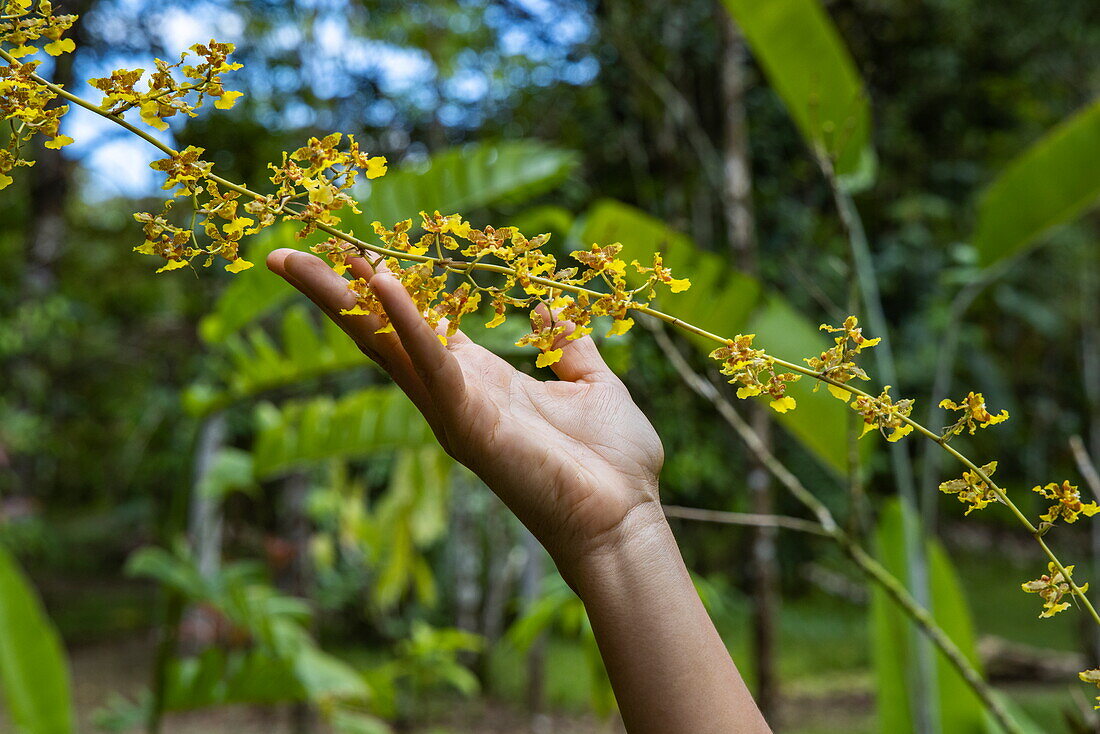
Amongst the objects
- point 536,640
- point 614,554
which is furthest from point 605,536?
point 536,640

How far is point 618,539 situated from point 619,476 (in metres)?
0.06

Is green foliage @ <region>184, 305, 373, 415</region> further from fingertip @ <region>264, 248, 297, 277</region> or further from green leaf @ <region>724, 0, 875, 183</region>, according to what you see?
fingertip @ <region>264, 248, 297, 277</region>

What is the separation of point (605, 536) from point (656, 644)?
0.10m

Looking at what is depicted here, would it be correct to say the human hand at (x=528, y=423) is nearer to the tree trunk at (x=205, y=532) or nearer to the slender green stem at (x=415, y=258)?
the slender green stem at (x=415, y=258)

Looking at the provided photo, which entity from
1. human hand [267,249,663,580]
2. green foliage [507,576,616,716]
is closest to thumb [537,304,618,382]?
human hand [267,249,663,580]

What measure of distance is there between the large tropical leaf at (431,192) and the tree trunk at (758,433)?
862 millimetres

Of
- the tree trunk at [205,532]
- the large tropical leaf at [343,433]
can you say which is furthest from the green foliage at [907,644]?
the tree trunk at [205,532]

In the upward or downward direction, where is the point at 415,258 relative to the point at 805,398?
downward

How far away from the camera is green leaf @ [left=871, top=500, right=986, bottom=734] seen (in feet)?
6.71

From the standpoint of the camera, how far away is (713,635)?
2.55 ft

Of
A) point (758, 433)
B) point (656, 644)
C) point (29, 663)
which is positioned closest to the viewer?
point (656, 644)

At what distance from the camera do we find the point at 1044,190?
2184 millimetres

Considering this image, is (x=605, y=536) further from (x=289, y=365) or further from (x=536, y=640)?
(x=536, y=640)

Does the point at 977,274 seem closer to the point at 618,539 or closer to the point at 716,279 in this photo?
the point at 716,279
